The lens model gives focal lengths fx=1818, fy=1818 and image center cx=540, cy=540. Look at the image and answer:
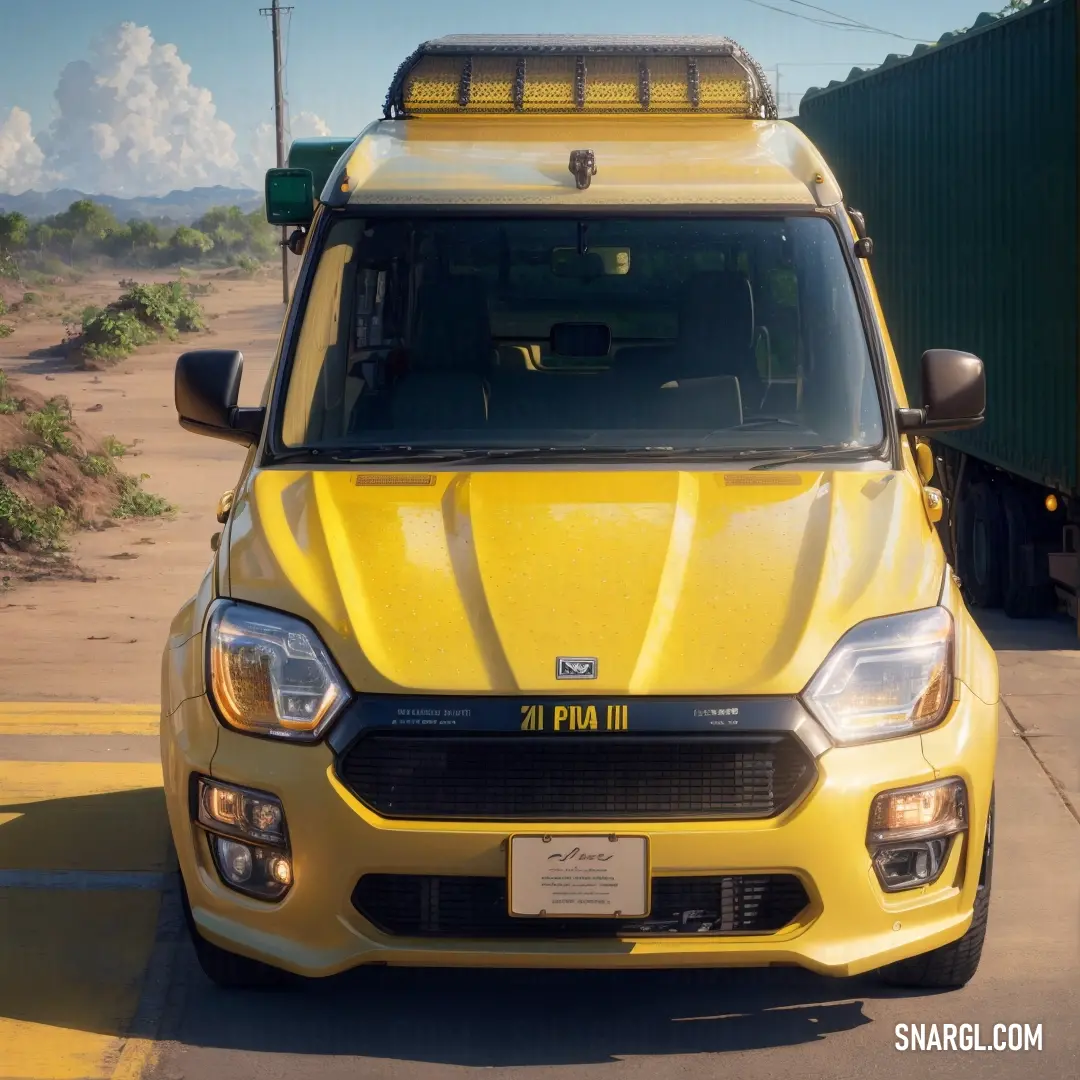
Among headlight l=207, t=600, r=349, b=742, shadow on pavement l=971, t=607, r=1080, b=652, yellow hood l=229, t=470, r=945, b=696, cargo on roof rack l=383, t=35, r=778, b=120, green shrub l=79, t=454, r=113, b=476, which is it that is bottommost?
green shrub l=79, t=454, r=113, b=476

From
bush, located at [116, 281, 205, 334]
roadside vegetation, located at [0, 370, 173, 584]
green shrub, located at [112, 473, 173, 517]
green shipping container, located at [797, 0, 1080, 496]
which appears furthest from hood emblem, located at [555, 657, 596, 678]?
bush, located at [116, 281, 205, 334]

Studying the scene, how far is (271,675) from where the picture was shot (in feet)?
14.6

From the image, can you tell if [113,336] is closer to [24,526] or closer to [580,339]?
[24,526]

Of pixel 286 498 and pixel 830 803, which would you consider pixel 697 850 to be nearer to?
pixel 830 803

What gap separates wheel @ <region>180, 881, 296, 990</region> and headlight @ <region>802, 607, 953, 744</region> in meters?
1.67

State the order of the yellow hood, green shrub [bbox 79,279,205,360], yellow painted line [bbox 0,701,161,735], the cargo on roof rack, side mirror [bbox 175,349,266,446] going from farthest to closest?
green shrub [bbox 79,279,205,360], yellow painted line [bbox 0,701,161,735], the cargo on roof rack, side mirror [bbox 175,349,266,446], the yellow hood

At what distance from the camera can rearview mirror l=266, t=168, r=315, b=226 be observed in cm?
950

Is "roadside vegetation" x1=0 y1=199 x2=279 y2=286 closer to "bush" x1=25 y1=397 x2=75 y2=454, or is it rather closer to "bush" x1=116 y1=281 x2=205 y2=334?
"bush" x1=116 y1=281 x2=205 y2=334

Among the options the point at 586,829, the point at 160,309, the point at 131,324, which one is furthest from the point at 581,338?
the point at 160,309

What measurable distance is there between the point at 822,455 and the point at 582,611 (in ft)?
3.62

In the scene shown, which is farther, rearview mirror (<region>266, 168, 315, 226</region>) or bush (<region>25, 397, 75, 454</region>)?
bush (<region>25, 397, 75, 454</region>)

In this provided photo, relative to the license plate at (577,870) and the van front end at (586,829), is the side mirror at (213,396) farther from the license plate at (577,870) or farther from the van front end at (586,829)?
→ the license plate at (577,870)

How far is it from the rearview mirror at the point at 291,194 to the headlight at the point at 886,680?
5.72 m

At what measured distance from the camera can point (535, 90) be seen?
280 inches
